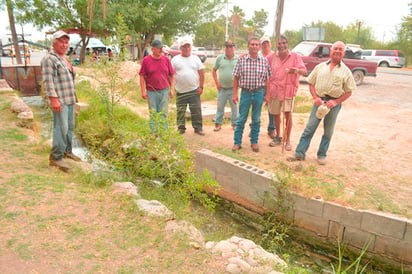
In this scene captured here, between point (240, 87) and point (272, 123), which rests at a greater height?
point (240, 87)

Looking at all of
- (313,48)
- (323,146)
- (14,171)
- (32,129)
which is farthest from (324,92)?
(313,48)

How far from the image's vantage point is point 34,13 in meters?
16.1

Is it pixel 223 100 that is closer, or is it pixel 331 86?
pixel 331 86

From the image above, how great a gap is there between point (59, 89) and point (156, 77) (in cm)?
171

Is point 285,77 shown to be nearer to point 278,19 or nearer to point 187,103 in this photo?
point 278,19

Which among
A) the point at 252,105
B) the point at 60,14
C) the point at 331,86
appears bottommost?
the point at 252,105

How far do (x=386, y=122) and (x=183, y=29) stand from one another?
1566 cm

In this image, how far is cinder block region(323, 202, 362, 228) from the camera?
3.89 meters

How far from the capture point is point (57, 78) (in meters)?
4.28

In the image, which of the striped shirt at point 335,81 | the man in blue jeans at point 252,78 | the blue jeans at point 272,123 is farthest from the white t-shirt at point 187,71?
the striped shirt at point 335,81

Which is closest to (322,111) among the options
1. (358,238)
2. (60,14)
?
(358,238)

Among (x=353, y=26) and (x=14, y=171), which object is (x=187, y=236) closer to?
(x=14, y=171)

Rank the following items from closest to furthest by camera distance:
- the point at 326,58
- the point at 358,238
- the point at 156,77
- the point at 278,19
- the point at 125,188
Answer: the point at 358,238 → the point at 125,188 → the point at 278,19 → the point at 156,77 → the point at 326,58

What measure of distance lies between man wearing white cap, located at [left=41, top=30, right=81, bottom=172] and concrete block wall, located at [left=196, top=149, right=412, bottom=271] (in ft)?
7.01
